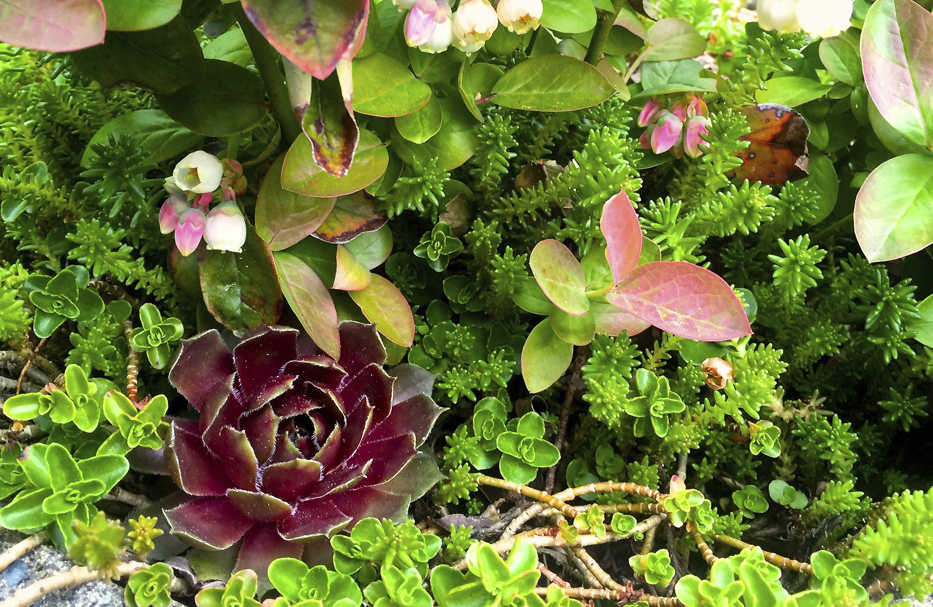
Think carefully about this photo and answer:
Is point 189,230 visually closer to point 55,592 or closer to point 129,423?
point 129,423

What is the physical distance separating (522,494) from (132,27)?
59 centimetres

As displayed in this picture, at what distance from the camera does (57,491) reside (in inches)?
26.2

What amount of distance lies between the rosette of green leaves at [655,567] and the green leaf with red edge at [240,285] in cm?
45

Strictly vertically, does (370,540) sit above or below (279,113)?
below

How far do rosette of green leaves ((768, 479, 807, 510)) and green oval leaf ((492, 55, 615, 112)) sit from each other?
19.7 inches

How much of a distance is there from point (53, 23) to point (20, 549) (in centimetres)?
43

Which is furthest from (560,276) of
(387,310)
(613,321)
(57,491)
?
(57,491)

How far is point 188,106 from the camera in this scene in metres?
0.80

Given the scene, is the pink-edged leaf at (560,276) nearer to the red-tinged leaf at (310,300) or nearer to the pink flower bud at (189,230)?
the red-tinged leaf at (310,300)

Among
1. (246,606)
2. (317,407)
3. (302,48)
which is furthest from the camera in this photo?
(317,407)

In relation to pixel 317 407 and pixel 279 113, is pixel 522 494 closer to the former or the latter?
pixel 317 407

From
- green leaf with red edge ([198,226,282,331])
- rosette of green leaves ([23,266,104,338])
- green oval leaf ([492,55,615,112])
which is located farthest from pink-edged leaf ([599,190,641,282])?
rosette of green leaves ([23,266,104,338])

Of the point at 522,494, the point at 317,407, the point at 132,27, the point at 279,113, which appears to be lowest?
the point at 522,494

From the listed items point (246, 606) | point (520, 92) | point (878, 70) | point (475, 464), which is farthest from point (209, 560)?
point (878, 70)
